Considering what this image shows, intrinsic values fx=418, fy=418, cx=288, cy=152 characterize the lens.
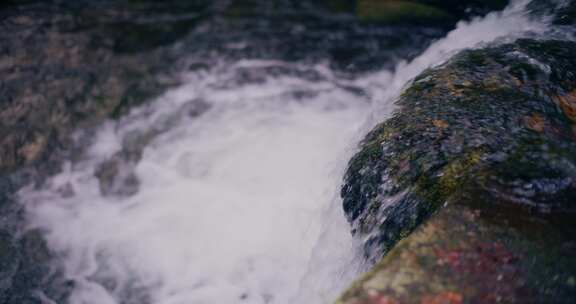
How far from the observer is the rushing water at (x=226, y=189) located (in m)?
4.38

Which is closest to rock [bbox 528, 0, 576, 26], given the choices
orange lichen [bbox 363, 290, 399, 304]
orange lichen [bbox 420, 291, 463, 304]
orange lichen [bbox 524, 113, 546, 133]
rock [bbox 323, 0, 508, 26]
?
rock [bbox 323, 0, 508, 26]

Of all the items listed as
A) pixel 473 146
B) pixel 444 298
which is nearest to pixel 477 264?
pixel 444 298

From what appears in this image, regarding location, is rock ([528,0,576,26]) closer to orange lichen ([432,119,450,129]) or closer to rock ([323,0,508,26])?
rock ([323,0,508,26])

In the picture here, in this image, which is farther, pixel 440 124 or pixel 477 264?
pixel 440 124

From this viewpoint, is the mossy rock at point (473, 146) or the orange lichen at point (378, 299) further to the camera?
the mossy rock at point (473, 146)

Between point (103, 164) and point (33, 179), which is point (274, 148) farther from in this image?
point (33, 179)

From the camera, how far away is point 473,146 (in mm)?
2959

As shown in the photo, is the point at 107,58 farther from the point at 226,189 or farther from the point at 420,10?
the point at 420,10

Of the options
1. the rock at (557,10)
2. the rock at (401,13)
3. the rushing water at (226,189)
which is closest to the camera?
the rushing water at (226,189)

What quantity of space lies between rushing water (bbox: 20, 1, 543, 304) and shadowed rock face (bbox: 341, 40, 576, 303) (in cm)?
45

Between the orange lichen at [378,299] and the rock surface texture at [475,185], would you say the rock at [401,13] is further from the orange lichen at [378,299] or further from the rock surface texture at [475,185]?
the orange lichen at [378,299]

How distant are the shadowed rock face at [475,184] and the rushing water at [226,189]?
45cm

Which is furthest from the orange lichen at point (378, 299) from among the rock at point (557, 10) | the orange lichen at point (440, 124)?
the rock at point (557, 10)

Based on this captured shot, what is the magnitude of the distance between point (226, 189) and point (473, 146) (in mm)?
3418
